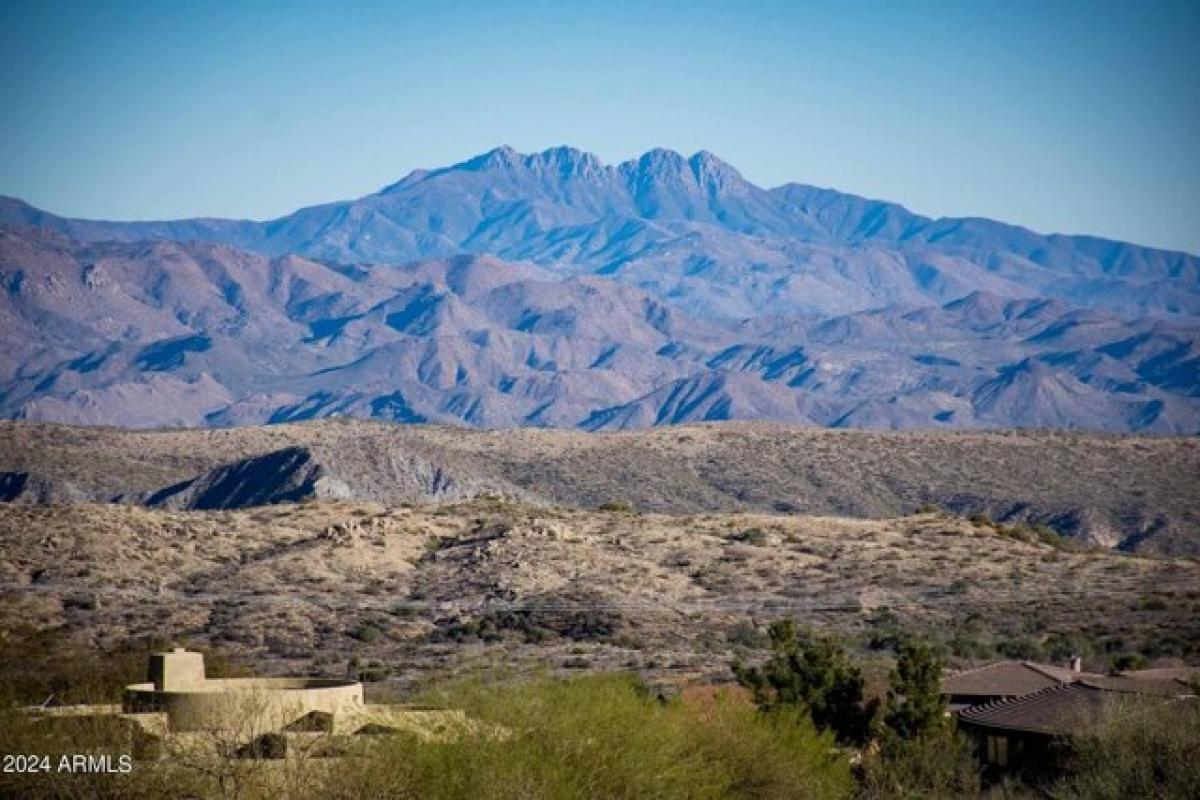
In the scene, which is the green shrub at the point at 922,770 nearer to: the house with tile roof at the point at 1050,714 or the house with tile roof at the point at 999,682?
the house with tile roof at the point at 1050,714

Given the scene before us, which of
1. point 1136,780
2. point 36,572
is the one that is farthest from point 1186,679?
point 36,572

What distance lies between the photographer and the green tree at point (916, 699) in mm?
47781

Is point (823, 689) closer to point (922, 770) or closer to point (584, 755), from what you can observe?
point (922, 770)

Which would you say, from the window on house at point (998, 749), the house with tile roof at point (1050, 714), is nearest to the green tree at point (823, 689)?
the house with tile roof at point (1050, 714)

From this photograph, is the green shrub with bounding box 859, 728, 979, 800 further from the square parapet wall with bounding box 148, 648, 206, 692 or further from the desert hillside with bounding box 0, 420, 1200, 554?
the desert hillside with bounding box 0, 420, 1200, 554

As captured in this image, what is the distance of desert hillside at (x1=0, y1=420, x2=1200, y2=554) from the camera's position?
138 m

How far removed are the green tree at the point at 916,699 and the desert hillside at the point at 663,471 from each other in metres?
81.4

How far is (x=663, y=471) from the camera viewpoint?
5886 inches

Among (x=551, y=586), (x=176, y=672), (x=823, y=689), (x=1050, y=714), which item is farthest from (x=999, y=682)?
(x=551, y=586)

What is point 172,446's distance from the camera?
161750mm

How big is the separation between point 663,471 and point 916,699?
101 m

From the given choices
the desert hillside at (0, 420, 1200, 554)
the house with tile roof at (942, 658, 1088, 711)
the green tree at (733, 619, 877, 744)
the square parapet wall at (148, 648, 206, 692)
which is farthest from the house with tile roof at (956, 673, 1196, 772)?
the desert hillside at (0, 420, 1200, 554)

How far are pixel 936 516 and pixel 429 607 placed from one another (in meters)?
34.1

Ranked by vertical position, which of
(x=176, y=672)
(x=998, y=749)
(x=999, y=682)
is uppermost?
(x=176, y=672)
